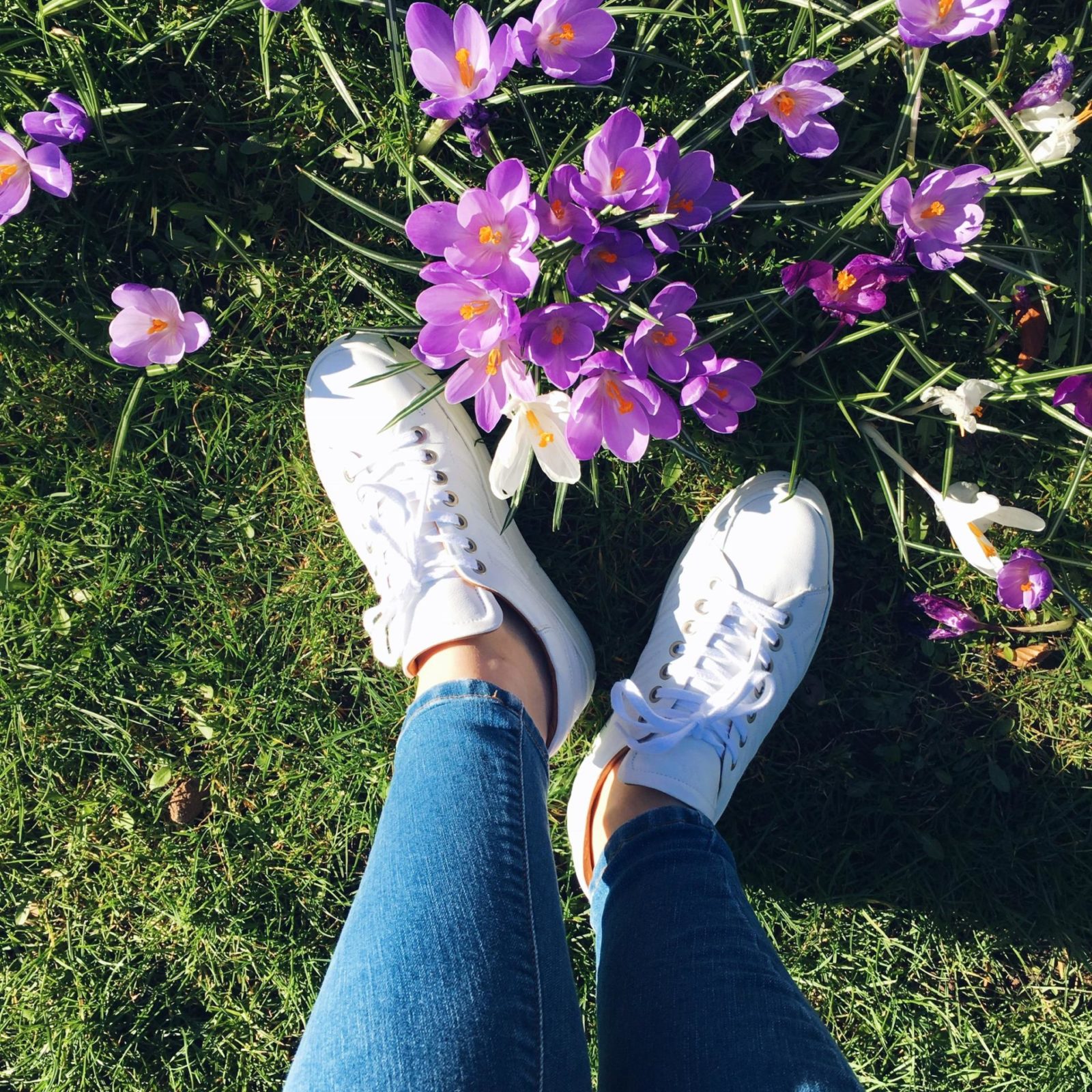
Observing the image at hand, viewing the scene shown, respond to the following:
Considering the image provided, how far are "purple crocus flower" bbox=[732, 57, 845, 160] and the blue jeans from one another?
918 millimetres

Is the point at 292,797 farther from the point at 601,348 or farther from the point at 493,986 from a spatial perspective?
the point at 601,348

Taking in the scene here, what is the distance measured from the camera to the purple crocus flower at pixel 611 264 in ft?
3.60

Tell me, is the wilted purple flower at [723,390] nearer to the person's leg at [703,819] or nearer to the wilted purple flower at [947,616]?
the person's leg at [703,819]

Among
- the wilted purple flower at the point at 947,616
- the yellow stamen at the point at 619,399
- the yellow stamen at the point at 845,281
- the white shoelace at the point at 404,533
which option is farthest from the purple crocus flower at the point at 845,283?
the white shoelace at the point at 404,533

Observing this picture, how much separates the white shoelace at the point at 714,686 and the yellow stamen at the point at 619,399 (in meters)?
0.58

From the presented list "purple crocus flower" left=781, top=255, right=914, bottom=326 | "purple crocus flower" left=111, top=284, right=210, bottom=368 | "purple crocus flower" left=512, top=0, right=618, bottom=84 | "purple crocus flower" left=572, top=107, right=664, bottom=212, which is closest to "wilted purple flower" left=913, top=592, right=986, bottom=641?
"purple crocus flower" left=781, top=255, right=914, bottom=326

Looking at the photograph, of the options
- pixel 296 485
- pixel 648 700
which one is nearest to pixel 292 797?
pixel 296 485

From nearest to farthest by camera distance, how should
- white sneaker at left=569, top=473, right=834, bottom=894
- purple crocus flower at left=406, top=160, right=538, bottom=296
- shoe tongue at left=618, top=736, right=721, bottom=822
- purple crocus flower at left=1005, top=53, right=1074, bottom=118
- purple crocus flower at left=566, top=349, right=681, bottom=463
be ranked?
purple crocus flower at left=406, top=160, right=538, bottom=296 < purple crocus flower at left=566, top=349, right=681, bottom=463 < purple crocus flower at left=1005, top=53, right=1074, bottom=118 < shoe tongue at left=618, top=736, right=721, bottom=822 < white sneaker at left=569, top=473, right=834, bottom=894

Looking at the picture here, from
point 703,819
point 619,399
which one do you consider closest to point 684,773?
point 703,819

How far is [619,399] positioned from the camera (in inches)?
44.7

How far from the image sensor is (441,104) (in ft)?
3.38

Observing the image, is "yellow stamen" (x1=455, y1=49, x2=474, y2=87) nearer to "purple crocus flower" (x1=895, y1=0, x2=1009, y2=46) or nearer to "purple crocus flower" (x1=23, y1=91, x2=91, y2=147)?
"purple crocus flower" (x1=895, y1=0, x2=1009, y2=46)

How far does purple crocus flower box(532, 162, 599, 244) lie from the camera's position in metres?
1.05

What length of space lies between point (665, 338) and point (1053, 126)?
0.67 meters
